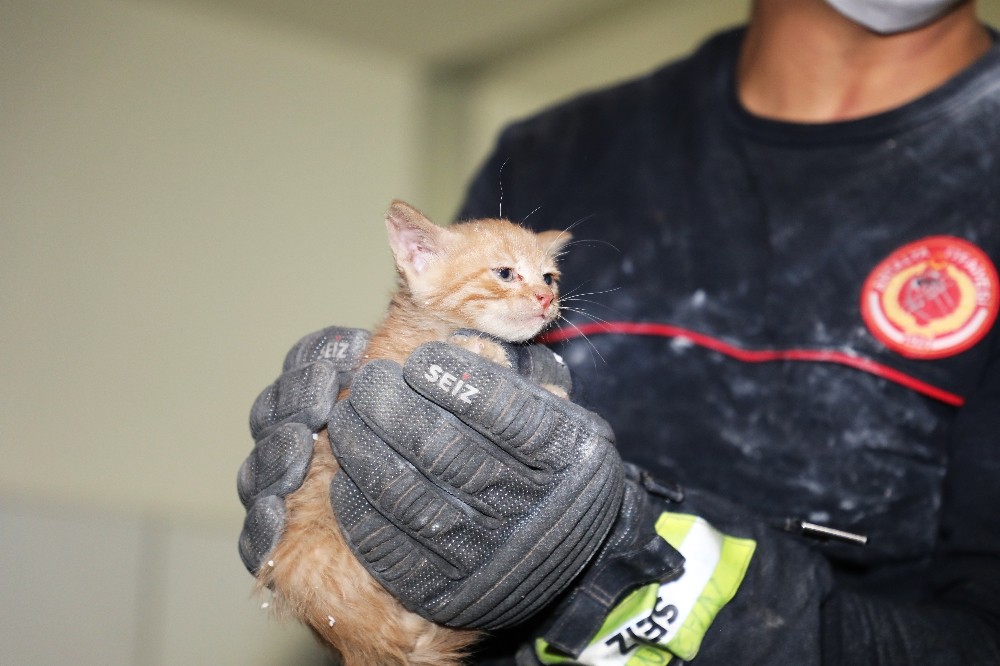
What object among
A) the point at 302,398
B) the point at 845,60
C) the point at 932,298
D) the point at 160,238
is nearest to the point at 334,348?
the point at 302,398

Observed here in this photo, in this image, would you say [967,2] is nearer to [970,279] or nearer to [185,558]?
[970,279]

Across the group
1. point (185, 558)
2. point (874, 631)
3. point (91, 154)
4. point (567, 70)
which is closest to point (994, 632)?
point (874, 631)

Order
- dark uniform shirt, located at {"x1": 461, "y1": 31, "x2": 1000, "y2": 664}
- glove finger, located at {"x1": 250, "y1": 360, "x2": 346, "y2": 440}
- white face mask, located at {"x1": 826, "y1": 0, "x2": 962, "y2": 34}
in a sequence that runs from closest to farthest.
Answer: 1. glove finger, located at {"x1": 250, "y1": 360, "x2": 346, "y2": 440}
2. dark uniform shirt, located at {"x1": 461, "y1": 31, "x2": 1000, "y2": 664}
3. white face mask, located at {"x1": 826, "y1": 0, "x2": 962, "y2": 34}

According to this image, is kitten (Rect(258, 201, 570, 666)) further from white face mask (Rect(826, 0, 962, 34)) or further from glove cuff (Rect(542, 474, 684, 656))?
white face mask (Rect(826, 0, 962, 34))

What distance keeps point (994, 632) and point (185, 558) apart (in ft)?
9.70

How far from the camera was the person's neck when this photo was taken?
5.88ft

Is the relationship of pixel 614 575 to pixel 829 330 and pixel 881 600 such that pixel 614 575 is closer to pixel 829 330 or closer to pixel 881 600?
pixel 881 600

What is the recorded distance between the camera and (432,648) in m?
1.25

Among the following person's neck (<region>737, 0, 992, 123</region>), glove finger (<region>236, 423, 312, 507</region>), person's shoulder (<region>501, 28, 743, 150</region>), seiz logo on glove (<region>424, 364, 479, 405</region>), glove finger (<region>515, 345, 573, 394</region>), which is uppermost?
person's neck (<region>737, 0, 992, 123</region>)

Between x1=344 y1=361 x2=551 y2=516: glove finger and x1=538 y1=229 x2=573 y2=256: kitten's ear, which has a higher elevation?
x1=538 y1=229 x2=573 y2=256: kitten's ear

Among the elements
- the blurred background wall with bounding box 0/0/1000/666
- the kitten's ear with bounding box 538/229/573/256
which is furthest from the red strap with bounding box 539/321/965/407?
the blurred background wall with bounding box 0/0/1000/666

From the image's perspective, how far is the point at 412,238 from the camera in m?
1.45

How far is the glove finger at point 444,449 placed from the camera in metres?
1.15

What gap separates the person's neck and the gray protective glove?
1.02 metres
